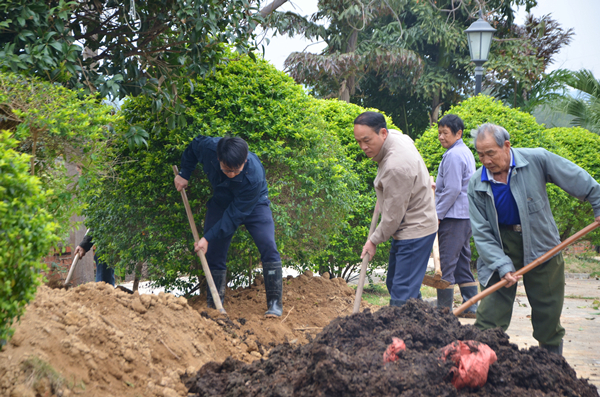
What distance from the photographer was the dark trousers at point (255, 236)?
5.01 m

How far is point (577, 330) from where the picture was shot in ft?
19.4

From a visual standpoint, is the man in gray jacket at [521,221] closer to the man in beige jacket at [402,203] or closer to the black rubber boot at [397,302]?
the man in beige jacket at [402,203]

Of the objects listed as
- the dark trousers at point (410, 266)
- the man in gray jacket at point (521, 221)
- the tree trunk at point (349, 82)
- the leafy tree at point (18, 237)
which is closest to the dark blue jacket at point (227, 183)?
the dark trousers at point (410, 266)

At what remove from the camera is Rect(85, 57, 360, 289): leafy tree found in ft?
17.2

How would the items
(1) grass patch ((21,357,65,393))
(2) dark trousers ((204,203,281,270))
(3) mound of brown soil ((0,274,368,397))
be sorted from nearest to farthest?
(1) grass patch ((21,357,65,393)) < (3) mound of brown soil ((0,274,368,397)) < (2) dark trousers ((204,203,281,270))

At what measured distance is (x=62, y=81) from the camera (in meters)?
3.86

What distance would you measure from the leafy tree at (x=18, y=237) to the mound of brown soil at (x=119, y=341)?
0.49 m

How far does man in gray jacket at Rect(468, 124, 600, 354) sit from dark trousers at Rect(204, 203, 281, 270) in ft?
6.82

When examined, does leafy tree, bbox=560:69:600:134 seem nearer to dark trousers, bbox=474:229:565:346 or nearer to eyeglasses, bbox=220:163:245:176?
dark trousers, bbox=474:229:565:346

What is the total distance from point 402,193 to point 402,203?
0.29ft

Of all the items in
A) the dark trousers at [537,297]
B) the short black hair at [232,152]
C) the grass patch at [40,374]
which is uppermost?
the short black hair at [232,152]

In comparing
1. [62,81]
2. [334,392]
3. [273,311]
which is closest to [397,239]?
[273,311]

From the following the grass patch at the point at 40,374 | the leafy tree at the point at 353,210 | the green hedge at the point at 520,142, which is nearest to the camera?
the grass patch at the point at 40,374

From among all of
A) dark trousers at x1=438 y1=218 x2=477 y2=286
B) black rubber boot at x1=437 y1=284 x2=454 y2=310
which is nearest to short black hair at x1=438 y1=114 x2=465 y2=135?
dark trousers at x1=438 y1=218 x2=477 y2=286
